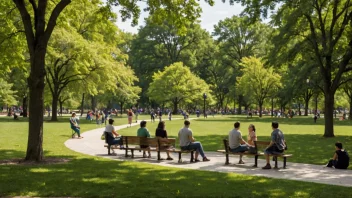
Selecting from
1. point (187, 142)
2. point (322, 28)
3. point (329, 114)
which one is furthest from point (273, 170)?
point (322, 28)

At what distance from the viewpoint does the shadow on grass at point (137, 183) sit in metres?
8.27

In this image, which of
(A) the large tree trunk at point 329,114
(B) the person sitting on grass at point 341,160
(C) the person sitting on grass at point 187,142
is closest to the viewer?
(B) the person sitting on grass at point 341,160

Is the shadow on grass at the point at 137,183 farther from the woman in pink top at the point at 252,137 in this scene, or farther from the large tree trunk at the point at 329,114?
the large tree trunk at the point at 329,114

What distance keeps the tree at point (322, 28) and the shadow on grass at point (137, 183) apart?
50.6 ft

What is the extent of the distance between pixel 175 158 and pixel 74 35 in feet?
88.1

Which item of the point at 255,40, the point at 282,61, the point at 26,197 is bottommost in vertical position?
the point at 26,197

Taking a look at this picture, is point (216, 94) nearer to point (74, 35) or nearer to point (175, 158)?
point (74, 35)

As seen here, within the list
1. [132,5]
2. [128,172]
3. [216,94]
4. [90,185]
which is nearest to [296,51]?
[132,5]

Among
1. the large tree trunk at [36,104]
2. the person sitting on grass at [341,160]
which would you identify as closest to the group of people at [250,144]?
the person sitting on grass at [341,160]

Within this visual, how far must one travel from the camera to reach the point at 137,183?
30.6 ft

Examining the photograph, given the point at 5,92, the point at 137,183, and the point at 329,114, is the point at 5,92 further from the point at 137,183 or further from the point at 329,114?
the point at 137,183

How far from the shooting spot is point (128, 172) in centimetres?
1102

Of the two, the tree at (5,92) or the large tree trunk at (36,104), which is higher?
the tree at (5,92)

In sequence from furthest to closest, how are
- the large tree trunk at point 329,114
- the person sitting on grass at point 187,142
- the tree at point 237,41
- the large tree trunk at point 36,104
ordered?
the tree at point 237,41 < the large tree trunk at point 329,114 < the person sitting on grass at point 187,142 < the large tree trunk at point 36,104
